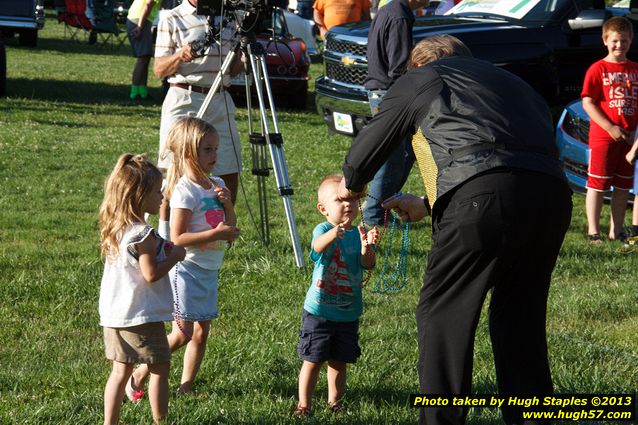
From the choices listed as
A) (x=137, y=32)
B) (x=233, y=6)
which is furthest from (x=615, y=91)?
(x=137, y=32)

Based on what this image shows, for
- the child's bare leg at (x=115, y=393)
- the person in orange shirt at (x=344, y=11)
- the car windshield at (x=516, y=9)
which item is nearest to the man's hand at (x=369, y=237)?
the child's bare leg at (x=115, y=393)

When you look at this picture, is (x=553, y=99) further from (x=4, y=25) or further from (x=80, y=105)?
(x=4, y=25)

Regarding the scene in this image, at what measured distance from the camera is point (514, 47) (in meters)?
11.0

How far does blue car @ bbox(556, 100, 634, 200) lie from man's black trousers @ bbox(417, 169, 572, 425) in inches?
238

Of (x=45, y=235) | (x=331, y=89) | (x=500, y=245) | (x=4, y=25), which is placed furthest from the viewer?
(x=4, y=25)

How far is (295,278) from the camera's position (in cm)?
734

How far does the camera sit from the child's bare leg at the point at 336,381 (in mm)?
5016

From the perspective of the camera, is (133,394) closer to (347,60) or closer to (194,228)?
(194,228)

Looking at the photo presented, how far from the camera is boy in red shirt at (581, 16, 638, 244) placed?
9.12m

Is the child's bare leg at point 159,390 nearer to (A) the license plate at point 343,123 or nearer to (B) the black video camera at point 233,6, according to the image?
(B) the black video camera at point 233,6

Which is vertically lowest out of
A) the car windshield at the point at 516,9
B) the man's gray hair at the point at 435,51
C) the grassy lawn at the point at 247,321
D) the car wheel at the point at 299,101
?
the car wheel at the point at 299,101

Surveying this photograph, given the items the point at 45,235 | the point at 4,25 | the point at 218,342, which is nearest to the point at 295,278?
the point at 218,342

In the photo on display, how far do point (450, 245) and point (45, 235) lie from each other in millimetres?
5338

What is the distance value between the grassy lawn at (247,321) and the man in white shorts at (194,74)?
0.92 m
